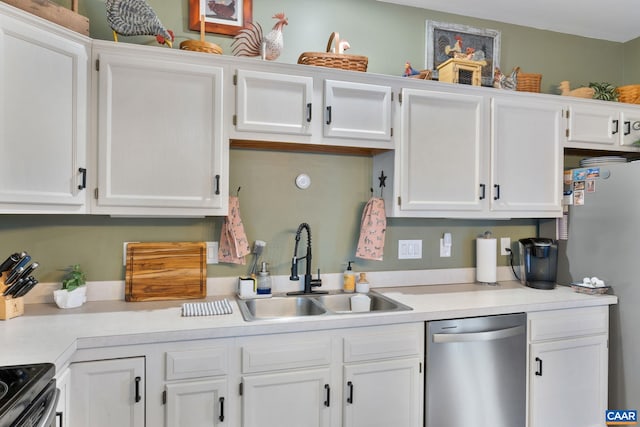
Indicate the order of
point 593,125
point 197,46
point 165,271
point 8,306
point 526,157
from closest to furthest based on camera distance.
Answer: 1. point 8,306
2. point 197,46
3. point 165,271
4. point 526,157
5. point 593,125

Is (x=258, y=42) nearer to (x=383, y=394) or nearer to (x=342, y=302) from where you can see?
(x=342, y=302)

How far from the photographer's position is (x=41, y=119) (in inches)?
63.4

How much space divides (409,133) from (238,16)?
1.21 metres

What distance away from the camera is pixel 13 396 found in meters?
0.98

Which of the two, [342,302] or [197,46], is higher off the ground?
[197,46]

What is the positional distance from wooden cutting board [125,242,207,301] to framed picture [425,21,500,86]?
1945mm

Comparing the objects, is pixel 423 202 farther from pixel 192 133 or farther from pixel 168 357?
pixel 168 357

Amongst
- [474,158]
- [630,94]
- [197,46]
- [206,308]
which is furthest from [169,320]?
[630,94]

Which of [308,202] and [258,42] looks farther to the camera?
[308,202]

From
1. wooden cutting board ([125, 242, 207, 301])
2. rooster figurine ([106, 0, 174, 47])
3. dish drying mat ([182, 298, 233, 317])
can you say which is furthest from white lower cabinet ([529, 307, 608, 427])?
rooster figurine ([106, 0, 174, 47])

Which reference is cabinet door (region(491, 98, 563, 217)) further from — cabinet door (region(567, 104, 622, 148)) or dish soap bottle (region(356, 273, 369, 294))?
dish soap bottle (region(356, 273, 369, 294))

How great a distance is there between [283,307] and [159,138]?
1092mm

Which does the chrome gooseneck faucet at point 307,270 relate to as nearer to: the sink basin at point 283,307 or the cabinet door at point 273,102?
the sink basin at point 283,307

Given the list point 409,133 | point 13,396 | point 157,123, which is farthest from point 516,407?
point 157,123
